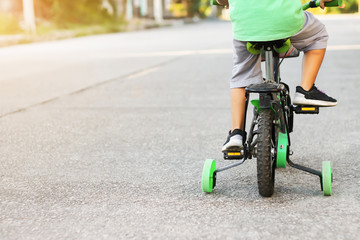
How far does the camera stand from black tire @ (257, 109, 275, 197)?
3.52m

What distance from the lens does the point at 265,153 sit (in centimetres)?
351

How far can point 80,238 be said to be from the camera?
3.12m

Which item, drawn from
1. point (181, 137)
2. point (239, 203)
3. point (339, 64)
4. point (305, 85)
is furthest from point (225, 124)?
point (339, 64)

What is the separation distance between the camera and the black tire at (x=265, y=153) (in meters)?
3.52

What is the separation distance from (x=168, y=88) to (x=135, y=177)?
16.9 ft

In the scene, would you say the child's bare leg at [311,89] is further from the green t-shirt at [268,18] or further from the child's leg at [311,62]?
the green t-shirt at [268,18]

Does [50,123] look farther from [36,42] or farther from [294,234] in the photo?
[36,42]

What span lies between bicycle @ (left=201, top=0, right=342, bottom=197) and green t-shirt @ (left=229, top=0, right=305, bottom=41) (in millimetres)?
96

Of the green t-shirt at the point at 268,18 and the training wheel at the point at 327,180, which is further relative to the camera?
Result: the training wheel at the point at 327,180

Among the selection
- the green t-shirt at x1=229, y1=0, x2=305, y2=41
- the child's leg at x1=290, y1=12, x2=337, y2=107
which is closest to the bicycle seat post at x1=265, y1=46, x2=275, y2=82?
the green t-shirt at x1=229, y1=0, x2=305, y2=41

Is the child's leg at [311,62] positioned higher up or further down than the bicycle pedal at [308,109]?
higher up

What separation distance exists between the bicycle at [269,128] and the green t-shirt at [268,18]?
0.32ft

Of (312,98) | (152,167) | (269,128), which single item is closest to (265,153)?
(269,128)

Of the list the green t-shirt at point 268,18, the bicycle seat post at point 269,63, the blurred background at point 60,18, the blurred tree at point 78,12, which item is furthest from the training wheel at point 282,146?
the blurred tree at point 78,12
